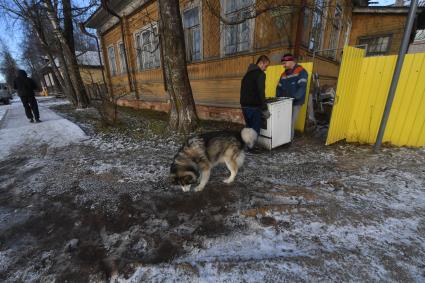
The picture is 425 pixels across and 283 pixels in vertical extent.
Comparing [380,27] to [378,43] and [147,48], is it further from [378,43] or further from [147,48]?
[147,48]

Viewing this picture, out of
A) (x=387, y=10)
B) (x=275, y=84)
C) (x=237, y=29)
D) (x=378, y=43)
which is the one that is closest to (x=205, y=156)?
(x=275, y=84)

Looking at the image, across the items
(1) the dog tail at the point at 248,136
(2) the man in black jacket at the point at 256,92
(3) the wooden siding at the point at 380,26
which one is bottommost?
(1) the dog tail at the point at 248,136

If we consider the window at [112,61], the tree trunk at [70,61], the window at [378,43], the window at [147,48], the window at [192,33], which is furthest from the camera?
the window at [112,61]

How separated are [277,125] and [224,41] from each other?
4.40m

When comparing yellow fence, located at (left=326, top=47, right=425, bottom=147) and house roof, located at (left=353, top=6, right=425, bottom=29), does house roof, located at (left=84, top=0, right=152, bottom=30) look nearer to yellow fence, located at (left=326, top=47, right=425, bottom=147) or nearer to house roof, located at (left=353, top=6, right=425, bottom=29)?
yellow fence, located at (left=326, top=47, right=425, bottom=147)

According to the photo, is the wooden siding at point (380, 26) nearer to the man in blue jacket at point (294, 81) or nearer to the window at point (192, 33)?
the window at point (192, 33)

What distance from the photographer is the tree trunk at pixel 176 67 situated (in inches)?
192

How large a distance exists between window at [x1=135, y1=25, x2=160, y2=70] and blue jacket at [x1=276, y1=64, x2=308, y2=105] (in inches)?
304

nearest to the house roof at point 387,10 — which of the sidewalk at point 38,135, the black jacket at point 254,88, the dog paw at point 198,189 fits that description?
the black jacket at point 254,88

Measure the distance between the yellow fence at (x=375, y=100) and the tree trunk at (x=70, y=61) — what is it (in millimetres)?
13460

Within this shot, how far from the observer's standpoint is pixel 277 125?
154 inches

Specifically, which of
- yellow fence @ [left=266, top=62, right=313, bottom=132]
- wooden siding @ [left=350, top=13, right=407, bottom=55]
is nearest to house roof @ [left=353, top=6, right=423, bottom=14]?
wooden siding @ [left=350, top=13, right=407, bottom=55]

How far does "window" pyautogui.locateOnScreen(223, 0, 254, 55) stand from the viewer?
19.4ft

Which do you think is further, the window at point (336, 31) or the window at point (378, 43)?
the window at point (378, 43)
